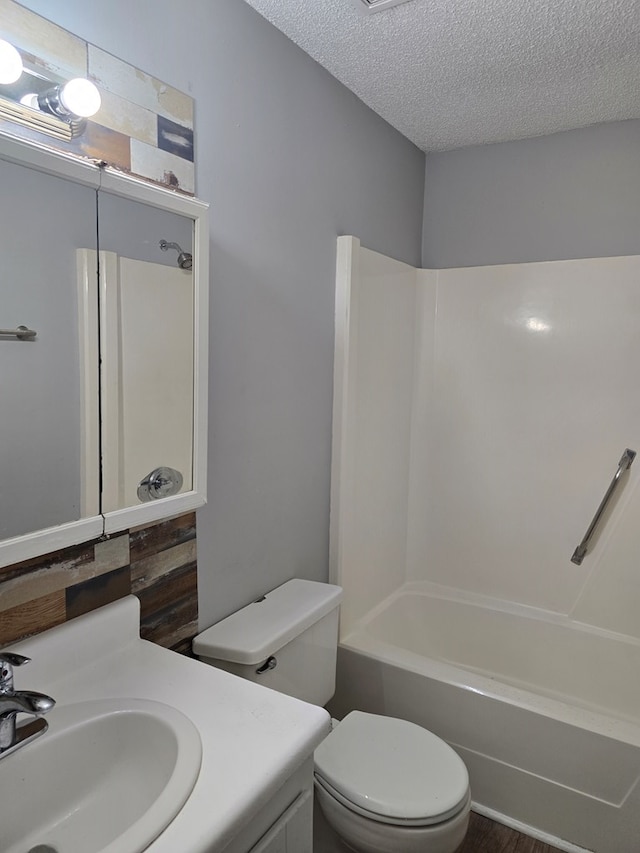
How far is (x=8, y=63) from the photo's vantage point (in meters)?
0.98

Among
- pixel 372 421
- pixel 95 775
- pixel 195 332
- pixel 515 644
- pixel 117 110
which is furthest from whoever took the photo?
pixel 515 644

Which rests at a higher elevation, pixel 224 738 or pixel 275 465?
pixel 275 465

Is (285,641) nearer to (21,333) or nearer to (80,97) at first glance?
(21,333)

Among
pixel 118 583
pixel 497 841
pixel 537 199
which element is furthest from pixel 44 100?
pixel 497 841

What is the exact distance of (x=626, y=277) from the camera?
2258 mm

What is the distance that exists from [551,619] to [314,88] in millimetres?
Answer: 2266

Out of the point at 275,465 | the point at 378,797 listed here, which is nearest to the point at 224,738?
the point at 378,797

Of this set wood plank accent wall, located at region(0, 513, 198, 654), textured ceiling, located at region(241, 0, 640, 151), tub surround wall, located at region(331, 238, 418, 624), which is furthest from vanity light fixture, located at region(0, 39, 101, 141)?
tub surround wall, located at region(331, 238, 418, 624)

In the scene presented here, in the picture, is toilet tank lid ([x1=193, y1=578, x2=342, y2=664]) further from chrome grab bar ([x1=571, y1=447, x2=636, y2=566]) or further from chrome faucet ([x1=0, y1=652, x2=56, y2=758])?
chrome grab bar ([x1=571, y1=447, x2=636, y2=566])

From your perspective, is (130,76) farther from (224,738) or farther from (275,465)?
(224,738)

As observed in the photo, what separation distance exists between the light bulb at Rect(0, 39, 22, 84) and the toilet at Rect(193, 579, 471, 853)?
131 cm

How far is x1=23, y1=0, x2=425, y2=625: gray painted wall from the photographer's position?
56.0 inches

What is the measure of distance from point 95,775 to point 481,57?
212cm

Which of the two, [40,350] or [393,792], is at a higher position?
[40,350]
